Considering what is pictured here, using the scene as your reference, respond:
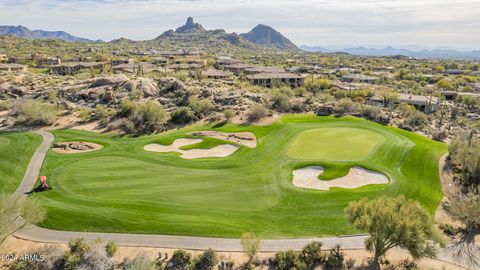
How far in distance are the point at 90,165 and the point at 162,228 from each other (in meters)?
17.4

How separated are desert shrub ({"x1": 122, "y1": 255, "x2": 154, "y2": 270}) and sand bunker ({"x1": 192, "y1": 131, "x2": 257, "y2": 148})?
26858mm

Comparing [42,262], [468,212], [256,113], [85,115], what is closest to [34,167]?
[42,262]

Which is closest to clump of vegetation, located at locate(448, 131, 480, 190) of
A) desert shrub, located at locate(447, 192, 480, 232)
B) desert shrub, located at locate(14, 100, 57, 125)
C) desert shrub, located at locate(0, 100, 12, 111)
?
desert shrub, located at locate(447, 192, 480, 232)

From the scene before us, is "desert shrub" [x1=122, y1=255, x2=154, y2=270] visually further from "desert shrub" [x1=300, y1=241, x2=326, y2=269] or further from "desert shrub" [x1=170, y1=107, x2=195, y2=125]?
"desert shrub" [x1=170, y1=107, x2=195, y2=125]

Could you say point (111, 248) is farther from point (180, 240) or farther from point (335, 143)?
point (335, 143)

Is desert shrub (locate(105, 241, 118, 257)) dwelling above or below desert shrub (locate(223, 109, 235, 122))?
below

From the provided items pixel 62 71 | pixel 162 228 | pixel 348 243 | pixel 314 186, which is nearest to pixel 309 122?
pixel 314 186

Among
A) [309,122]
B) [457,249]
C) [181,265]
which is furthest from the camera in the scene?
[309,122]

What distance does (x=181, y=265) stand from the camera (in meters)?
20.4

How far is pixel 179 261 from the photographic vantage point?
20594mm

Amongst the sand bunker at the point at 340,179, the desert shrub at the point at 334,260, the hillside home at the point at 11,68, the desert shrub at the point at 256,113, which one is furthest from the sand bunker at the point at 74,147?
the hillside home at the point at 11,68

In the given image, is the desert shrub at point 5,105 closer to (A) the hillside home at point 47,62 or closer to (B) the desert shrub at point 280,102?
(A) the hillside home at point 47,62

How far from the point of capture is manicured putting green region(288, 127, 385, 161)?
39375 mm

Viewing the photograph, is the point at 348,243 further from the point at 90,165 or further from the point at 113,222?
the point at 90,165
